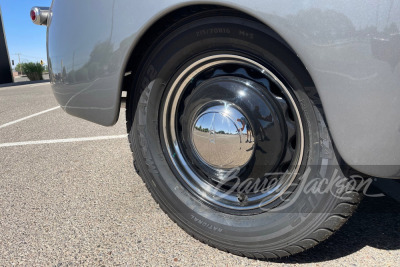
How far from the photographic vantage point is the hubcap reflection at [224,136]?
135 centimetres

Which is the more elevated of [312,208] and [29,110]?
[312,208]

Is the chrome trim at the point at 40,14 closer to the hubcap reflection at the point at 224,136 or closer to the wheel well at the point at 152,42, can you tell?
A: the wheel well at the point at 152,42

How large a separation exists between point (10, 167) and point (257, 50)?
238cm

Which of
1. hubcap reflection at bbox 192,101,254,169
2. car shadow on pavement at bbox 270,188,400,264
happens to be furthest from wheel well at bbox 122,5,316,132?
car shadow on pavement at bbox 270,188,400,264

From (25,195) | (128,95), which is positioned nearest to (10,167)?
(25,195)

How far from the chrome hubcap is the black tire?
29mm

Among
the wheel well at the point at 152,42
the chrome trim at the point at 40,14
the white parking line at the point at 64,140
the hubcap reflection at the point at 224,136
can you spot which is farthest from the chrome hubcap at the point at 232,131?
the white parking line at the point at 64,140

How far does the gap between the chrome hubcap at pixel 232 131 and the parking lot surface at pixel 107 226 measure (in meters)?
0.30

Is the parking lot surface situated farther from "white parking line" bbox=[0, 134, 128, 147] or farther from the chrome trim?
the chrome trim

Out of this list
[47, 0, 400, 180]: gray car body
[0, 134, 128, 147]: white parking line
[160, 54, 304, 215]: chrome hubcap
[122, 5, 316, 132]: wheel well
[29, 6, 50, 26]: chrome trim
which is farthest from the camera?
[0, 134, 128, 147]: white parking line

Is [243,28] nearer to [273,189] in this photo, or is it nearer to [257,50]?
[257,50]

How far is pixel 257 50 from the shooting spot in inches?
47.9

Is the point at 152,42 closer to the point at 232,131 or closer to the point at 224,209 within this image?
the point at 232,131

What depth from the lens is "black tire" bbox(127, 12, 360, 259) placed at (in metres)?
1.16
